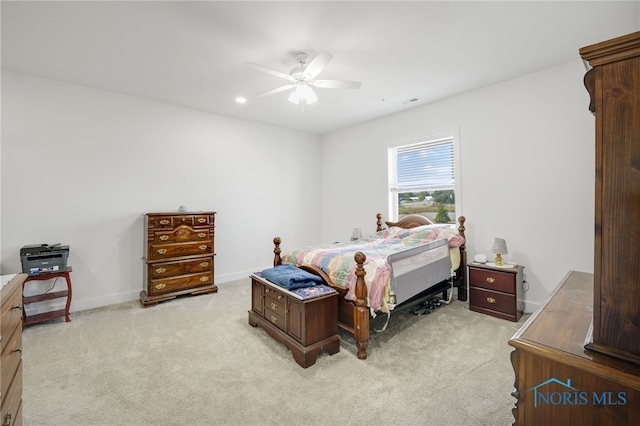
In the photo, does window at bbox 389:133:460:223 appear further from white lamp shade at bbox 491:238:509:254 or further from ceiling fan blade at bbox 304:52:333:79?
ceiling fan blade at bbox 304:52:333:79

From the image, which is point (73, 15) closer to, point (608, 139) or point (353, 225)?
point (608, 139)

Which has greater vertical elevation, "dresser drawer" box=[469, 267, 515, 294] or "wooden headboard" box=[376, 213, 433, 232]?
"wooden headboard" box=[376, 213, 433, 232]

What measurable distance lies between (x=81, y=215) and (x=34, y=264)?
2.52ft

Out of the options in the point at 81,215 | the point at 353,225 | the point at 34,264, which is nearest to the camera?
the point at 34,264

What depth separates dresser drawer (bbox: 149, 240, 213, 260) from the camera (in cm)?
370

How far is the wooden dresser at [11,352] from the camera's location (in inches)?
42.4

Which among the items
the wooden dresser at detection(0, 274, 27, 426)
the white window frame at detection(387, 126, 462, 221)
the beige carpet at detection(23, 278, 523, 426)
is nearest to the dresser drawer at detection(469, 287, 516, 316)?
the beige carpet at detection(23, 278, 523, 426)

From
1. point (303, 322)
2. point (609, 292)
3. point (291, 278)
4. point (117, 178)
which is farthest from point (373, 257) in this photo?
point (117, 178)

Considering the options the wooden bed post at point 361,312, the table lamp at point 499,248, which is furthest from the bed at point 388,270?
the table lamp at point 499,248

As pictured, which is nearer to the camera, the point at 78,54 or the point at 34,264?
the point at 78,54

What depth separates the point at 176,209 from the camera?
14.0 feet

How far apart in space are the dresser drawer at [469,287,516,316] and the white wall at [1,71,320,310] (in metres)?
3.44

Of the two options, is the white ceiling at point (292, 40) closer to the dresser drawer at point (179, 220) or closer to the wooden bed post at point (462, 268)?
the dresser drawer at point (179, 220)

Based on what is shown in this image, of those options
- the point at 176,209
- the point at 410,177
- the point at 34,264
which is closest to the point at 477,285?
the point at 410,177
